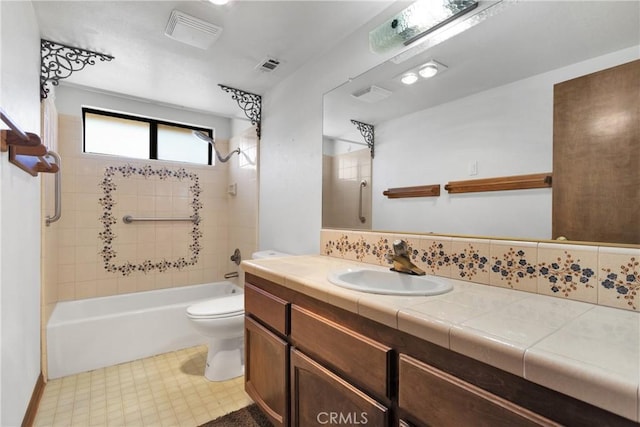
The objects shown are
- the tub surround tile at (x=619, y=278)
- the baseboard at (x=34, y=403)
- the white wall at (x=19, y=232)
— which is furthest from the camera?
the baseboard at (x=34, y=403)

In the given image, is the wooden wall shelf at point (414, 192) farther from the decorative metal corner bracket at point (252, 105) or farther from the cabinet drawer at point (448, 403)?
the decorative metal corner bracket at point (252, 105)

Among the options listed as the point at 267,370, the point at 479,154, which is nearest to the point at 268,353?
the point at 267,370

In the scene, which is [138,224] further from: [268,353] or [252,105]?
[268,353]

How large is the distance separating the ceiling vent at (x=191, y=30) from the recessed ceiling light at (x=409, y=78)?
1108 mm

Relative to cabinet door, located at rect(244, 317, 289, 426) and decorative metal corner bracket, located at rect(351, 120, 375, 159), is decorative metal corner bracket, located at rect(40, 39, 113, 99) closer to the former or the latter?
decorative metal corner bracket, located at rect(351, 120, 375, 159)

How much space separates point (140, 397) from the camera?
178 centimetres

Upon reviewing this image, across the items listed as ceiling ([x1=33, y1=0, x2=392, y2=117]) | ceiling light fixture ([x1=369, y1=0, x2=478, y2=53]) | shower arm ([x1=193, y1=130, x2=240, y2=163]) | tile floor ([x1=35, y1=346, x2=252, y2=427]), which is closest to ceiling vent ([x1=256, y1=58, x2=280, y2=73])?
ceiling ([x1=33, y1=0, x2=392, y2=117])

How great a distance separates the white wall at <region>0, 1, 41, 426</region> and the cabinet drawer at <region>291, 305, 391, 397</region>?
1105mm

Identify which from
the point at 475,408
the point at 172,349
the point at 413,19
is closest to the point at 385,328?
the point at 475,408

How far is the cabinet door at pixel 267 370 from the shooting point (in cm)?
126

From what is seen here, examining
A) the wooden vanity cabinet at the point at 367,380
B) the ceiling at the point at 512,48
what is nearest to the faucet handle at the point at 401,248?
the wooden vanity cabinet at the point at 367,380

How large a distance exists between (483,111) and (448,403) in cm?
106

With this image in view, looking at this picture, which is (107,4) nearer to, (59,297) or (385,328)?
(385,328)

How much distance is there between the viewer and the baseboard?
4.80 feet
